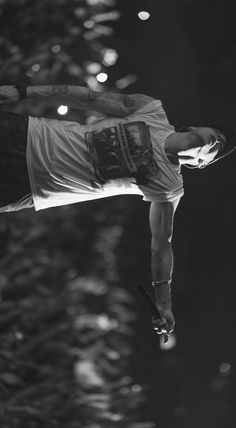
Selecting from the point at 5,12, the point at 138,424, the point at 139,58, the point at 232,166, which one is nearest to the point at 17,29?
the point at 5,12

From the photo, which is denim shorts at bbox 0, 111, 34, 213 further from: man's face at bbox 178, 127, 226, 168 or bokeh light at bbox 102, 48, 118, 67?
bokeh light at bbox 102, 48, 118, 67

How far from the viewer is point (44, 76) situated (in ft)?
9.87

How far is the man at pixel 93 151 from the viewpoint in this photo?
1.78 metres

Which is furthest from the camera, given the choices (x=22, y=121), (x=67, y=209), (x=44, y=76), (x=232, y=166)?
(x=67, y=209)

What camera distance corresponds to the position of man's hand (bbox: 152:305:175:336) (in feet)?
6.17

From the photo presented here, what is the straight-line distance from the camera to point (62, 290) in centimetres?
330

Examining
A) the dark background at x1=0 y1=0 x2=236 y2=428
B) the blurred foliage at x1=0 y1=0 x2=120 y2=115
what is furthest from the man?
the blurred foliage at x1=0 y1=0 x2=120 y2=115

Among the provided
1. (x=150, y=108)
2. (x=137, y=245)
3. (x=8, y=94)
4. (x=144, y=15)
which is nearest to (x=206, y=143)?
(x=150, y=108)

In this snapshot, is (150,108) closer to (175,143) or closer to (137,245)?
(175,143)

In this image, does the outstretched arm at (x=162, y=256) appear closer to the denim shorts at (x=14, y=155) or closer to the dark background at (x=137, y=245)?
the denim shorts at (x=14, y=155)

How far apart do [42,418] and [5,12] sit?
75.7 inches

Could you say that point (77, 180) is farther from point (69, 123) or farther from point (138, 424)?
point (138, 424)

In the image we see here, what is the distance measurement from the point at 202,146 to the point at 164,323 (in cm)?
52

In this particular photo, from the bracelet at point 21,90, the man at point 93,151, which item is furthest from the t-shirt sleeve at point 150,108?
the bracelet at point 21,90
